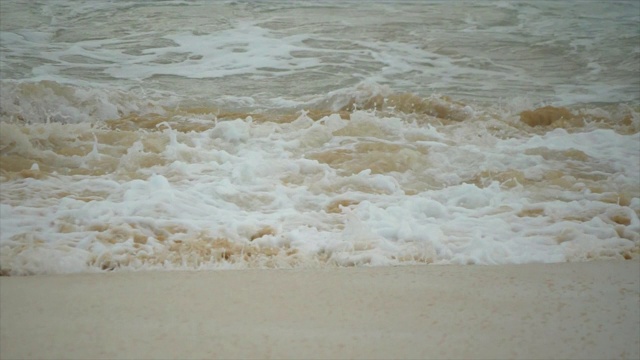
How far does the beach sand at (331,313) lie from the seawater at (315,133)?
4.9 inches

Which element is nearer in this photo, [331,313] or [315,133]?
[331,313]

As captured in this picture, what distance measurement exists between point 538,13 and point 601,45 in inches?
22.4

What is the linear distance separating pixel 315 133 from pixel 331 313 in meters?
1.43

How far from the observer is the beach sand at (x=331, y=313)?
1544mm

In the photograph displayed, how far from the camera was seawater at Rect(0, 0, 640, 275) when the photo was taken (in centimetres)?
217

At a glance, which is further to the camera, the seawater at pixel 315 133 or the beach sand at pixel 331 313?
the seawater at pixel 315 133

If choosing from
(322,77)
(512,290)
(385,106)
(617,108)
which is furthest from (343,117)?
(512,290)

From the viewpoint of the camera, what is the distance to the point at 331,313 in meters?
1.69

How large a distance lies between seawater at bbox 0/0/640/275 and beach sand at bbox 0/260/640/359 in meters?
0.12

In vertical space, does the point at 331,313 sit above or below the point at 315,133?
above

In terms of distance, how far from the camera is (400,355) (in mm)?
1517

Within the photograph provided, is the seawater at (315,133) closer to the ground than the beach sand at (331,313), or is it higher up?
closer to the ground

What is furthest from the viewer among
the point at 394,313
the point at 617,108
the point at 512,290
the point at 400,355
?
the point at 617,108

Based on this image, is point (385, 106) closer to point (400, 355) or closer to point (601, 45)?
point (601, 45)
